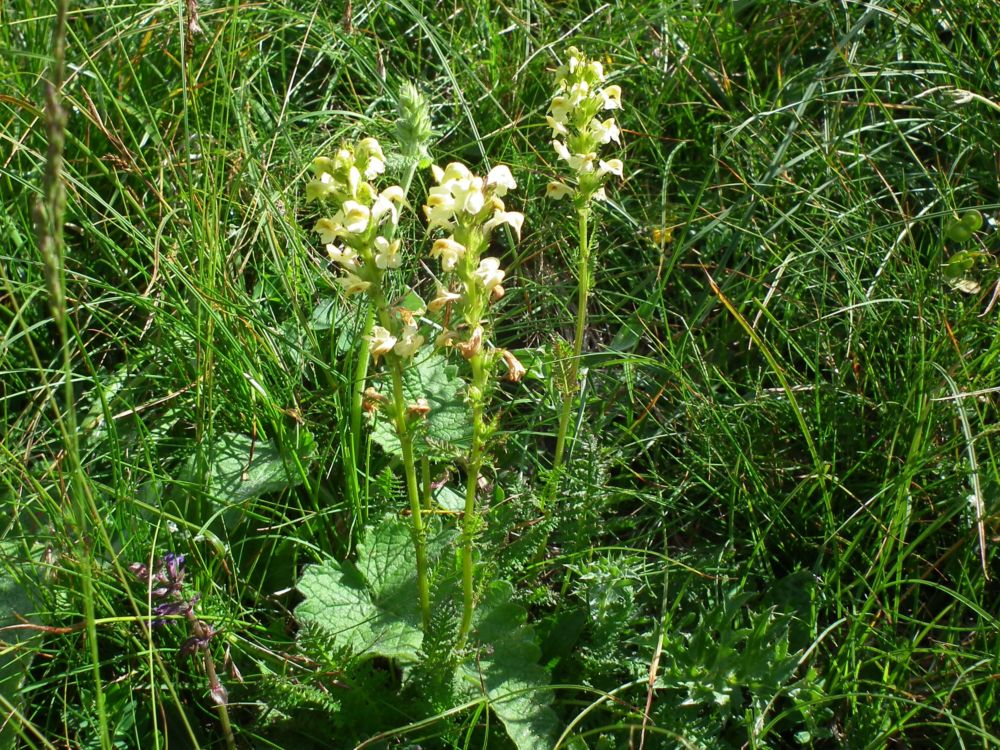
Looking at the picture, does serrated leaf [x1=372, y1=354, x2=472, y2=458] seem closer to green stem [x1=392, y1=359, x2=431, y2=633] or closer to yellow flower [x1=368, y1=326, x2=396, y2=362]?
green stem [x1=392, y1=359, x2=431, y2=633]

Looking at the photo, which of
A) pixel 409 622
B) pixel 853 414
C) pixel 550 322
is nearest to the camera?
pixel 409 622

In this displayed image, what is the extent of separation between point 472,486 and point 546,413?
832 millimetres

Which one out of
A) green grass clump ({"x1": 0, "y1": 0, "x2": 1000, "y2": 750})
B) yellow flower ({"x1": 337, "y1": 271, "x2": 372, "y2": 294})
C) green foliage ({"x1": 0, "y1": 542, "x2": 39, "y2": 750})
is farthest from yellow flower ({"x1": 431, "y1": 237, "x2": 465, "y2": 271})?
green foliage ({"x1": 0, "y1": 542, "x2": 39, "y2": 750})

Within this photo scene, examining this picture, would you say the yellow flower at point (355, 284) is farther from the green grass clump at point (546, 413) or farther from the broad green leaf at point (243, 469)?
the broad green leaf at point (243, 469)

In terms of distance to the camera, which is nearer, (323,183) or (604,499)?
(323,183)

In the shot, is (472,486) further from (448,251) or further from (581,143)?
(581,143)

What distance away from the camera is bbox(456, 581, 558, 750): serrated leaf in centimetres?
182

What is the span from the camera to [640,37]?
3.26m

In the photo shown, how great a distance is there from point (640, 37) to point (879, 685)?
2402mm

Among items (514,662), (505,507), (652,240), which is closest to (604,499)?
(505,507)

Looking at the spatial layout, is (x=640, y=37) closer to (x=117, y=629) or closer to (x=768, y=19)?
(x=768, y=19)

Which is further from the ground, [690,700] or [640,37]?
[640,37]

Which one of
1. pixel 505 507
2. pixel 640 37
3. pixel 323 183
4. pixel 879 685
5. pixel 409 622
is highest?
pixel 323 183

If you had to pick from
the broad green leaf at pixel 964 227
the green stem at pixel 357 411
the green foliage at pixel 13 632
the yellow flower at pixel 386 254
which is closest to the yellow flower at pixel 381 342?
the yellow flower at pixel 386 254
